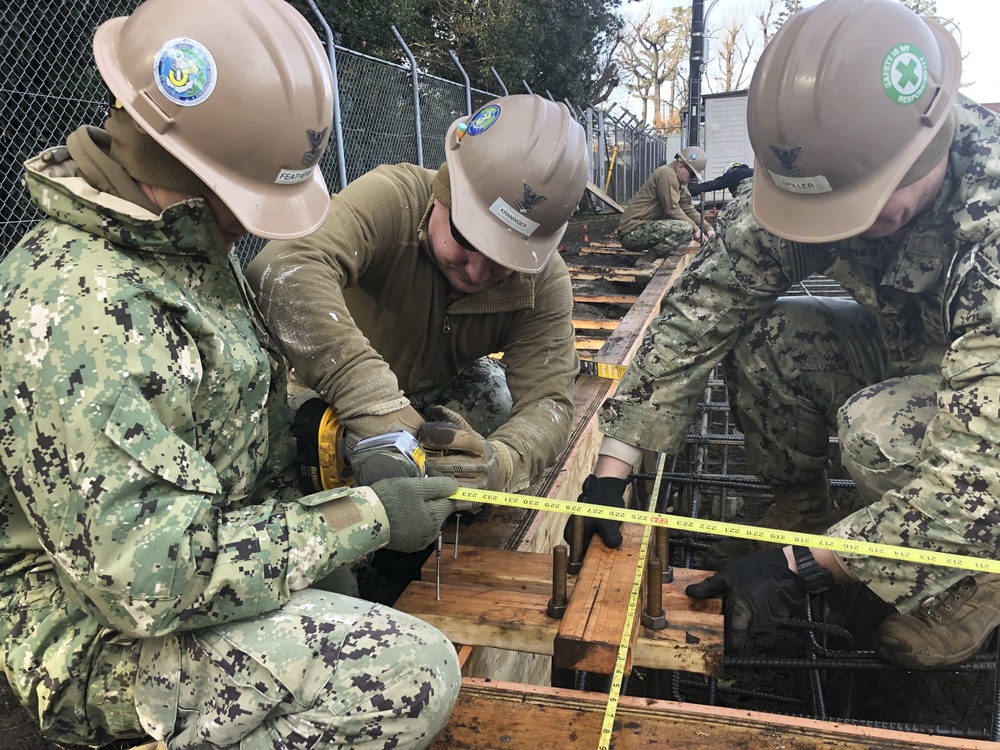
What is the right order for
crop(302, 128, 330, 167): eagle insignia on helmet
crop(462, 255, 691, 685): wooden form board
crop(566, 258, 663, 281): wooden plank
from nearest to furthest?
crop(302, 128, 330, 167): eagle insignia on helmet → crop(462, 255, 691, 685): wooden form board → crop(566, 258, 663, 281): wooden plank

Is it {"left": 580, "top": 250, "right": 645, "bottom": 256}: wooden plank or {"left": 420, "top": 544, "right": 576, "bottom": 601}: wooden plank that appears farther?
{"left": 580, "top": 250, "right": 645, "bottom": 256}: wooden plank

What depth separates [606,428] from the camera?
2943mm

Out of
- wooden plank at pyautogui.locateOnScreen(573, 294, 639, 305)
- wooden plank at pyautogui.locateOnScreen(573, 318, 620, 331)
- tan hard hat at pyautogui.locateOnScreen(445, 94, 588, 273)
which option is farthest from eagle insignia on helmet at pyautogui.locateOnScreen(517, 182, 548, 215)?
wooden plank at pyautogui.locateOnScreen(573, 294, 639, 305)

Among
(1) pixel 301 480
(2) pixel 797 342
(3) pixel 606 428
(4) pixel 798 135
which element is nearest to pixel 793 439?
(2) pixel 797 342

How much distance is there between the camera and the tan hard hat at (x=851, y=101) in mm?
2184

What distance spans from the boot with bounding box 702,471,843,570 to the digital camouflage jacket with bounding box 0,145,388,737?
199 cm

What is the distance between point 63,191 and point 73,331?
12.9 inches

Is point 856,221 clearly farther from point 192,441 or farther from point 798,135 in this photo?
point 192,441

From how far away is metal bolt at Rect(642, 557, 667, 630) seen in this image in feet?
7.15

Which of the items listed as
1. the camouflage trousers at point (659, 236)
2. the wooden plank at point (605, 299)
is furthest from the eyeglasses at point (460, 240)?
the camouflage trousers at point (659, 236)

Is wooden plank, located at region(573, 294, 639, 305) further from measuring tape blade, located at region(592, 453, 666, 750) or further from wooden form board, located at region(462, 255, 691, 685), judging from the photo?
measuring tape blade, located at region(592, 453, 666, 750)

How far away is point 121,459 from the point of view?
144 centimetres

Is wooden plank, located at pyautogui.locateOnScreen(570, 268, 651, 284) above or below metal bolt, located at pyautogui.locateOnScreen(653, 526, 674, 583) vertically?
below

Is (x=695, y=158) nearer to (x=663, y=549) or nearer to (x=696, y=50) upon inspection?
(x=696, y=50)
